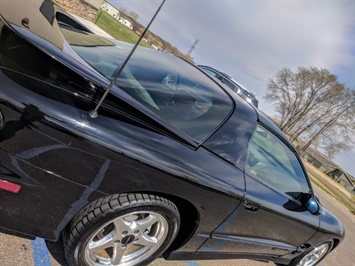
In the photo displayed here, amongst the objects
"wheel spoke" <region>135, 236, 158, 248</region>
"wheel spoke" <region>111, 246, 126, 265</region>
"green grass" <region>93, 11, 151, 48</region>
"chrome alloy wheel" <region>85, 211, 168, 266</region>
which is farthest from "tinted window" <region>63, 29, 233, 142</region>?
"green grass" <region>93, 11, 151, 48</region>

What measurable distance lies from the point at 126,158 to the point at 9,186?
0.63m

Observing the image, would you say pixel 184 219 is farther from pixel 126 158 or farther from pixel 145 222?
pixel 126 158

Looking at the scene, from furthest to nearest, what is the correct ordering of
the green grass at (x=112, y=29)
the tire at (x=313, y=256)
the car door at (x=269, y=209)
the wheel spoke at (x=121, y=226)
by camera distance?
the green grass at (x=112, y=29) → the tire at (x=313, y=256) → the car door at (x=269, y=209) → the wheel spoke at (x=121, y=226)

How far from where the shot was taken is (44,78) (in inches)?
58.7

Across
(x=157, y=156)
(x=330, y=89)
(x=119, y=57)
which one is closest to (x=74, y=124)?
(x=157, y=156)

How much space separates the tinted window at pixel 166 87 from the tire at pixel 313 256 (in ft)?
7.58

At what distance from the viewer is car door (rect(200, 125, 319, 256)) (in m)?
2.29

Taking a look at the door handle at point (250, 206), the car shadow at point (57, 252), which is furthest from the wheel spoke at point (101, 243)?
the door handle at point (250, 206)

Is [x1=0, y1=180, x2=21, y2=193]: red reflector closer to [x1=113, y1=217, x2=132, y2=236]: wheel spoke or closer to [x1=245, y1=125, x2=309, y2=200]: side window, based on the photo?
[x1=113, y1=217, x2=132, y2=236]: wheel spoke

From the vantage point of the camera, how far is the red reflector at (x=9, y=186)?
148cm

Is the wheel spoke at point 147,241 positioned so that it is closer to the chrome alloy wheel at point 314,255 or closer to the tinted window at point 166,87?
the tinted window at point 166,87

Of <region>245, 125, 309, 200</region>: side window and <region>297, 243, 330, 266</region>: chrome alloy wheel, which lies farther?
<region>297, 243, 330, 266</region>: chrome alloy wheel

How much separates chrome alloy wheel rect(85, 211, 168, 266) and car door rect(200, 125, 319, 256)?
48 centimetres

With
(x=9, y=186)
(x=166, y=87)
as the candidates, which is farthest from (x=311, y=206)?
(x=9, y=186)
